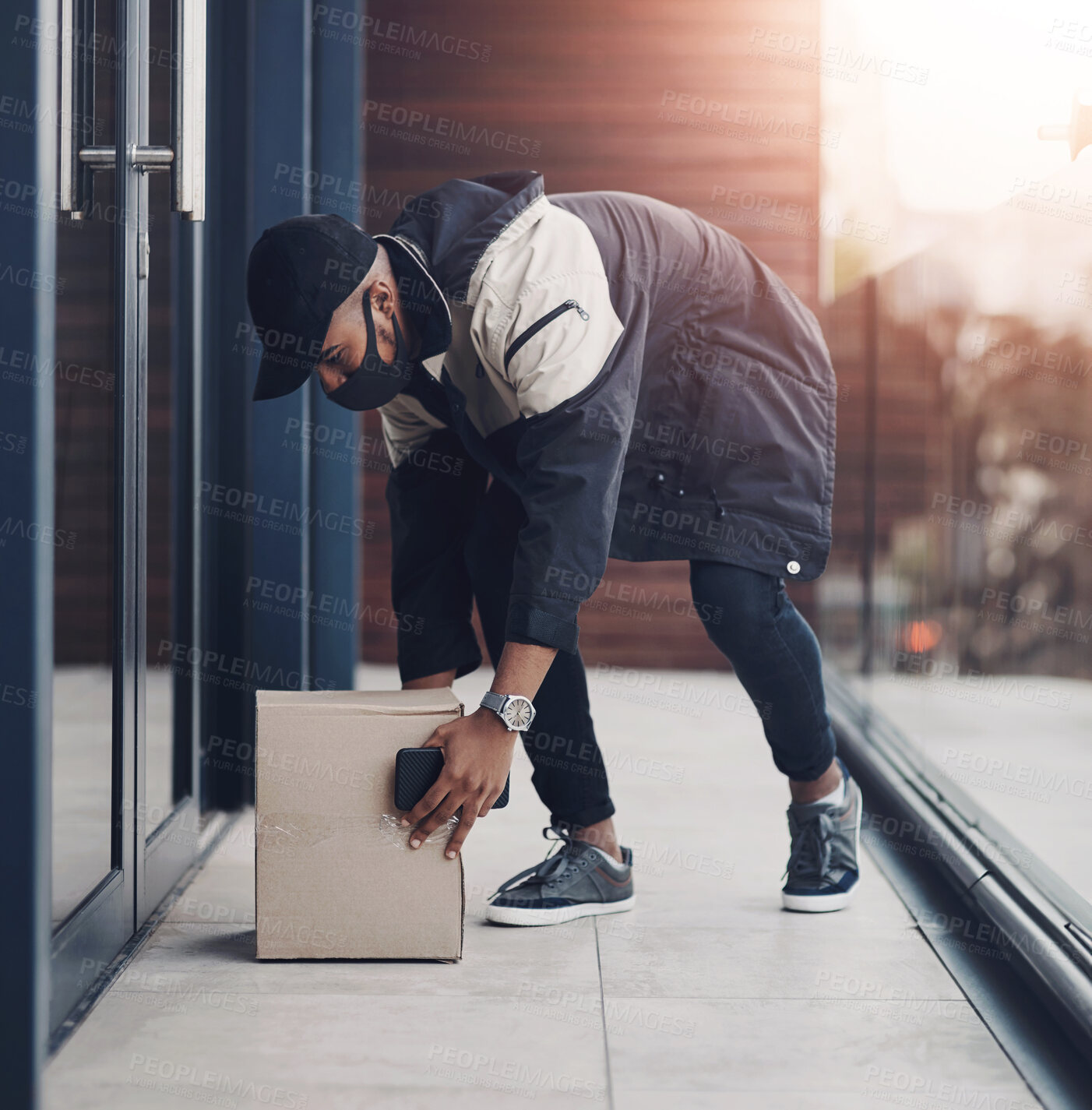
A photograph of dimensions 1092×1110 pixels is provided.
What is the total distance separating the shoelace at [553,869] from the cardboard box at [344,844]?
23 cm

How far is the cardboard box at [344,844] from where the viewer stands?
138 centimetres

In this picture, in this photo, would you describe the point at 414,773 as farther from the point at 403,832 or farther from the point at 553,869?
the point at 553,869

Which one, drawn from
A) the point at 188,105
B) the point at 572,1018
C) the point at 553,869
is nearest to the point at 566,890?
the point at 553,869

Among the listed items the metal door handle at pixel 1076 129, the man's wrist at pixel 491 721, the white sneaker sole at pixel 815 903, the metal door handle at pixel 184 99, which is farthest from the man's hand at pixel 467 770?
the metal door handle at pixel 1076 129

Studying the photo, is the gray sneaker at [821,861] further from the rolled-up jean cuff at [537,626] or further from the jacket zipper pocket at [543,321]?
the jacket zipper pocket at [543,321]

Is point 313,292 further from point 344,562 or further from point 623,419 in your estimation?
point 344,562

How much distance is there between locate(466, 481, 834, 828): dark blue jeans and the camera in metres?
1.61

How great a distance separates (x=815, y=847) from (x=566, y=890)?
1.23ft

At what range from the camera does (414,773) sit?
137 cm

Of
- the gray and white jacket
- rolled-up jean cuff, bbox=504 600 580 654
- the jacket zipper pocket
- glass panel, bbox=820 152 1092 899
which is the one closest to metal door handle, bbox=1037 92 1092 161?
glass panel, bbox=820 152 1092 899

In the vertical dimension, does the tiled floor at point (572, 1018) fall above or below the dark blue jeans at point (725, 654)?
below

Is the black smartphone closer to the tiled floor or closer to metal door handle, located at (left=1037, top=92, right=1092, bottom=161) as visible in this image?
the tiled floor

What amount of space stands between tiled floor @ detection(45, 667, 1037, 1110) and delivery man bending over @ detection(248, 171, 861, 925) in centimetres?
12

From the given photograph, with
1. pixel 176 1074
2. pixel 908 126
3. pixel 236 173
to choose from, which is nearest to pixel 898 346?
pixel 908 126
